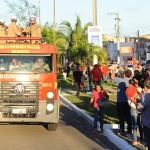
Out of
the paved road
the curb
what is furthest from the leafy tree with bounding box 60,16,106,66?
the paved road

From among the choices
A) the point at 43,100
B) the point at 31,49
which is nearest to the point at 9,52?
the point at 31,49

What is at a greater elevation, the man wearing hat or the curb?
the man wearing hat

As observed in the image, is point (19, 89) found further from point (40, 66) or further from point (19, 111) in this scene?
point (40, 66)

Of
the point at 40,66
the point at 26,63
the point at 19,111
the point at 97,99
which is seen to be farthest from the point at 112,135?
the point at 26,63

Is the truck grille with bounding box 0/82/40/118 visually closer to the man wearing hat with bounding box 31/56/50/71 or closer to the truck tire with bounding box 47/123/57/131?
the man wearing hat with bounding box 31/56/50/71

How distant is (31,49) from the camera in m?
13.2

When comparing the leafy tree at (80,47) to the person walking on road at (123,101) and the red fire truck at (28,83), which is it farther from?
the person walking on road at (123,101)

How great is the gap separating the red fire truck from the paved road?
52cm

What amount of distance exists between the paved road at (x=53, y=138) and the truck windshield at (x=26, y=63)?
1.80 m

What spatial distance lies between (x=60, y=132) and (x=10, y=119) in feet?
4.86

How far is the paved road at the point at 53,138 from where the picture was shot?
35.8ft

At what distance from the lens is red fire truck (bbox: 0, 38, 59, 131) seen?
13.0 metres

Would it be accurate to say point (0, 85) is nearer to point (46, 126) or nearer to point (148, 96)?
point (46, 126)

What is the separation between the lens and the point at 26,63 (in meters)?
13.2
